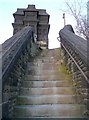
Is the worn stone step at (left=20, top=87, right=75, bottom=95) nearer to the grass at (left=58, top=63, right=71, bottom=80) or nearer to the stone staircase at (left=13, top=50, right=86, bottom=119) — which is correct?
the stone staircase at (left=13, top=50, right=86, bottom=119)

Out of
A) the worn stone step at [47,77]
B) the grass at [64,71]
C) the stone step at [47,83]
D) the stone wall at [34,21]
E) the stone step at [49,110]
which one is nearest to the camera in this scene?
the stone step at [49,110]

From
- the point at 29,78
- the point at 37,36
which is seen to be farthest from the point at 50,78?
the point at 37,36

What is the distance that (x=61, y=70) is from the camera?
827cm

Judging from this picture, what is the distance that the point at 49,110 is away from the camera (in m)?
5.58

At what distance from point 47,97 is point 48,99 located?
0.07 metres

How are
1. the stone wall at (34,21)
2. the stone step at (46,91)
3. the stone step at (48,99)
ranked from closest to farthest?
the stone step at (48,99), the stone step at (46,91), the stone wall at (34,21)

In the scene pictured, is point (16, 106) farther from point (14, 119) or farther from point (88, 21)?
point (88, 21)

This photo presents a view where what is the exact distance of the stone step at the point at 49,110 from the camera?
547 cm

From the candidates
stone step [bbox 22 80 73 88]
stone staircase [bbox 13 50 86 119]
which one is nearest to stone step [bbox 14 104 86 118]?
stone staircase [bbox 13 50 86 119]

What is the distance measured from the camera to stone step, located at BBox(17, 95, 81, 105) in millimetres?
5945

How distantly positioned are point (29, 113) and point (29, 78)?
6.41ft

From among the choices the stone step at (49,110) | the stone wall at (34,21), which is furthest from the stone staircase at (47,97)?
the stone wall at (34,21)

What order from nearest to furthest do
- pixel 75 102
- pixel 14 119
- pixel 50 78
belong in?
pixel 14 119 < pixel 75 102 < pixel 50 78

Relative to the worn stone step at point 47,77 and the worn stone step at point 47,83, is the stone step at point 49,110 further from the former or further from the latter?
the worn stone step at point 47,77
